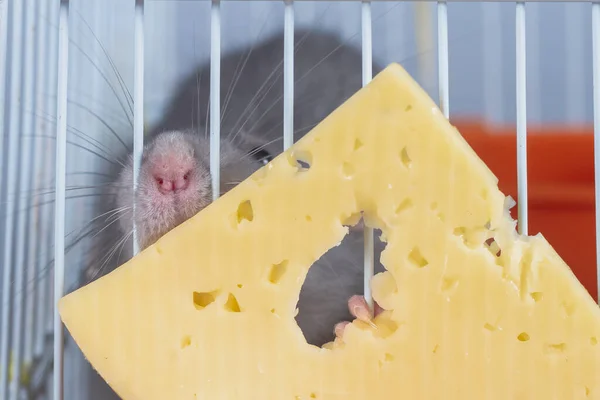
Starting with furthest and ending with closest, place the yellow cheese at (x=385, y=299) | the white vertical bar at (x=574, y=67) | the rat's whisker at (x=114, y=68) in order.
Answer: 1. the white vertical bar at (x=574, y=67)
2. the rat's whisker at (x=114, y=68)
3. the yellow cheese at (x=385, y=299)

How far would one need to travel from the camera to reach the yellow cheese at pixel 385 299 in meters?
0.62

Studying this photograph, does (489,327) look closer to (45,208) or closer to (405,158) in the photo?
(405,158)

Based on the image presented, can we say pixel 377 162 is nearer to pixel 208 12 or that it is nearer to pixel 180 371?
pixel 180 371

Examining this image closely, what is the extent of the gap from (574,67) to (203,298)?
877 millimetres

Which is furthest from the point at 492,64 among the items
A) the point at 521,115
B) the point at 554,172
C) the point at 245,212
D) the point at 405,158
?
the point at 245,212

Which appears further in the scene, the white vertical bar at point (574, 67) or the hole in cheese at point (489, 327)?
the white vertical bar at point (574, 67)

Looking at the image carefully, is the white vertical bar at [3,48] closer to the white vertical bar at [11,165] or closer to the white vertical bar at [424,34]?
the white vertical bar at [11,165]

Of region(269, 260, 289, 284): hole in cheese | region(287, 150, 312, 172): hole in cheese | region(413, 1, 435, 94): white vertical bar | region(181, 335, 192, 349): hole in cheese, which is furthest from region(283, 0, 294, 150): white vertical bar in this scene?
region(413, 1, 435, 94): white vertical bar

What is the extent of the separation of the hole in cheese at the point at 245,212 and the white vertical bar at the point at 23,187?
0.38 m

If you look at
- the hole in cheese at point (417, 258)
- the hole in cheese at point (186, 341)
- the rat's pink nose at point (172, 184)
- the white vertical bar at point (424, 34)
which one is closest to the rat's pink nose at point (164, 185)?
the rat's pink nose at point (172, 184)

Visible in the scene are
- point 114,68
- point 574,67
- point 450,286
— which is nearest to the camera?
point 450,286

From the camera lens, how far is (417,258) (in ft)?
2.08

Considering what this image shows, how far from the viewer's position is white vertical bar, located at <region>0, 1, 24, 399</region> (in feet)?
2.60

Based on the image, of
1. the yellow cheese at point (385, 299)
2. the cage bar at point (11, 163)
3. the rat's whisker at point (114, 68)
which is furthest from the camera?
the rat's whisker at point (114, 68)
